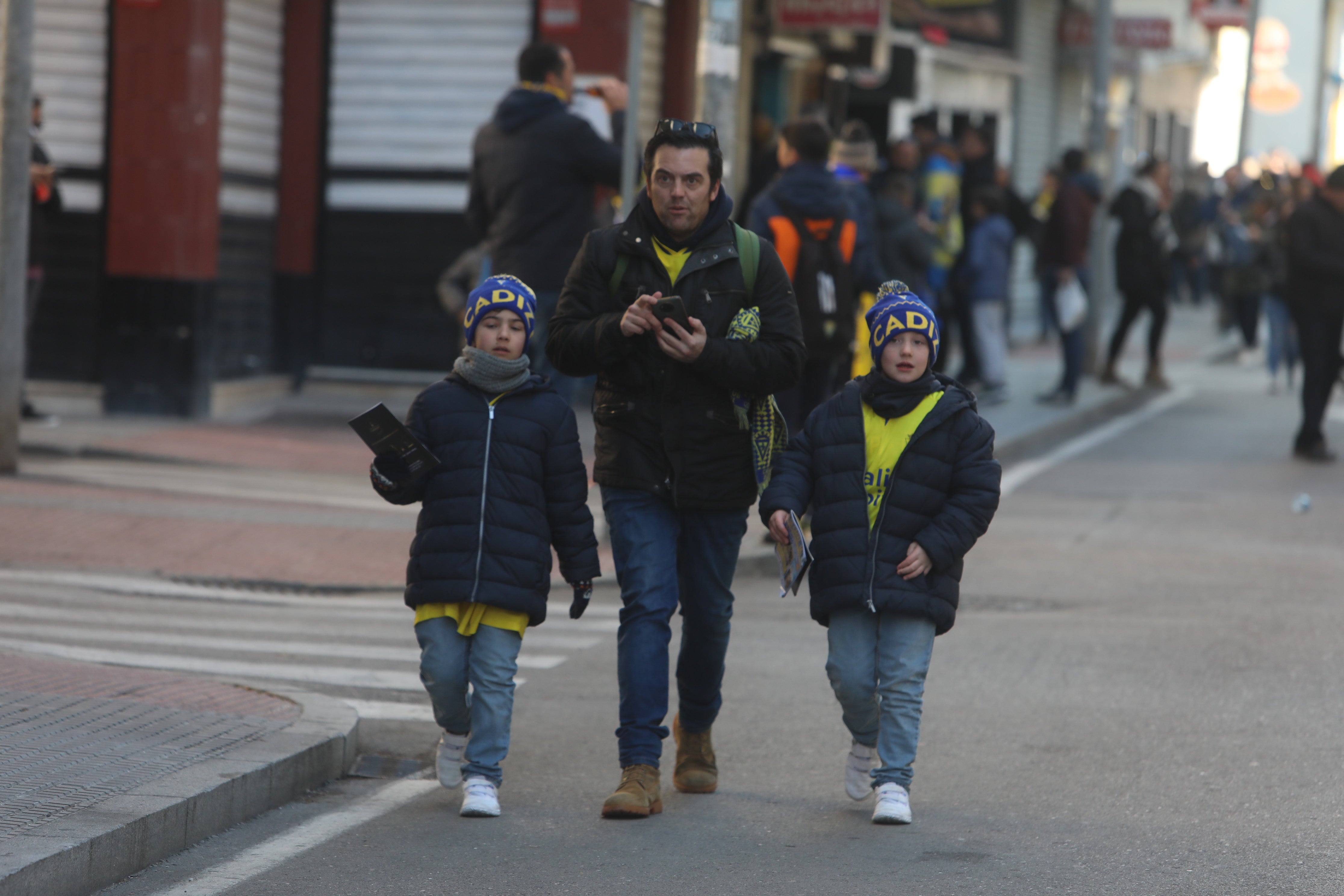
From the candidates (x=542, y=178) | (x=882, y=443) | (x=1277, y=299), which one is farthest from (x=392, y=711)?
(x=1277, y=299)

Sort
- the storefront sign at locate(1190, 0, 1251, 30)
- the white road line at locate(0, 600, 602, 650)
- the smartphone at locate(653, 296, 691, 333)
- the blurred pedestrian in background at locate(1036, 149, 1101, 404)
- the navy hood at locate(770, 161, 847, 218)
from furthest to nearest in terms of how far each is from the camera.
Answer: the storefront sign at locate(1190, 0, 1251, 30)
the blurred pedestrian in background at locate(1036, 149, 1101, 404)
the navy hood at locate(770, 161, 847, 218)
the white road line at locate(0, 600, 602, 650)
the smartphone at locate(653, 296, 691, 333)

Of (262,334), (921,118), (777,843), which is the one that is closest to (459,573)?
(777,843)

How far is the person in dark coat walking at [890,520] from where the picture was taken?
17.6 ft

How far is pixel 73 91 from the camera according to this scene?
13328 millimetres

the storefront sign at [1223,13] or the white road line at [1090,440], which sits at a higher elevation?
the storefront sign at [1223,13]

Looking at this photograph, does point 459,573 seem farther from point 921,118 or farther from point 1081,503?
point 921,118

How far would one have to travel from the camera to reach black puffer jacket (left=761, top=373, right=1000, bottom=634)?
534cm

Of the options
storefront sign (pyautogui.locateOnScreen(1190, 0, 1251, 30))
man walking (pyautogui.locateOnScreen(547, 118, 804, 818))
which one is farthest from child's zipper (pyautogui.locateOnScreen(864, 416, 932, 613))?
storefront sign (pyautogui.locateOnScreen(1190, 0, 1251, 30))

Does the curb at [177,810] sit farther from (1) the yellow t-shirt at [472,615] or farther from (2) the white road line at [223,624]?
(2) the white road line at [223,624]

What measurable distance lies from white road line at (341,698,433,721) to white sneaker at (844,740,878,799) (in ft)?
5.42

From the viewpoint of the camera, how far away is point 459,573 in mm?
5375

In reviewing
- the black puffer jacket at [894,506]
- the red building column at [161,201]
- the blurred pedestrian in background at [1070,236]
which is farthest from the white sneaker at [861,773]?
the blurred pedestrian in background at [1070,236]

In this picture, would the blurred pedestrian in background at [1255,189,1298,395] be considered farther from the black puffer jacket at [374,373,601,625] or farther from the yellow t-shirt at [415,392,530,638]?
the yellow t-shirt at [415,392,530,638]

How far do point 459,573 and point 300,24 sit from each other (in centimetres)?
1040
